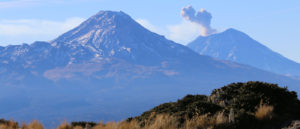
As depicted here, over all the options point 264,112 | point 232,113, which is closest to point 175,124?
point 232,113

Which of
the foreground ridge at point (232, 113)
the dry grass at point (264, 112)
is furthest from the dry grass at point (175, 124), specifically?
the dry grass at point (264, 112)

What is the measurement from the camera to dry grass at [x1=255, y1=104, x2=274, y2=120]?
1573 cm

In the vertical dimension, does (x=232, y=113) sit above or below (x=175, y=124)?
above

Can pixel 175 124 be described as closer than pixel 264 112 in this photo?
Yes

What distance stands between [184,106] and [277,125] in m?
5.08

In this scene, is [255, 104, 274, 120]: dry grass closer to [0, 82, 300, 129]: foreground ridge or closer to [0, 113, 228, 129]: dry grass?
[0, 82, 300, 129]: foreground ridge

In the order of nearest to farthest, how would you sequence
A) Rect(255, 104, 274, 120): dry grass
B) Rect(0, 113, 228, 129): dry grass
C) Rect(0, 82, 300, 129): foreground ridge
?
1. Rect(0, 113, 228, 129): dry grass
2. Rect(0, 82, 300, 129): foreground ridge
3. Rect(255, 104, 274, 120): dry grass

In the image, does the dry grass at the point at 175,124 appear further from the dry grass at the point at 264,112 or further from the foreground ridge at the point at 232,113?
the dry grass at the point at 264,112

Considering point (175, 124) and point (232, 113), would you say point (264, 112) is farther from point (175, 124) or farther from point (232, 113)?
point (175, 124)

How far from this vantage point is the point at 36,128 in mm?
15445

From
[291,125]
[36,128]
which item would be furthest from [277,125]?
[36,128]

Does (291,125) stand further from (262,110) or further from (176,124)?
(176,124)

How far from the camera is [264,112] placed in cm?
1580

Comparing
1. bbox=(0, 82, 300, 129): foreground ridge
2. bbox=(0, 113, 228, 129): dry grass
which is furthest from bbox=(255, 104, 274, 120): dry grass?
bbox=(0, 113, 228, 129): dry grass
